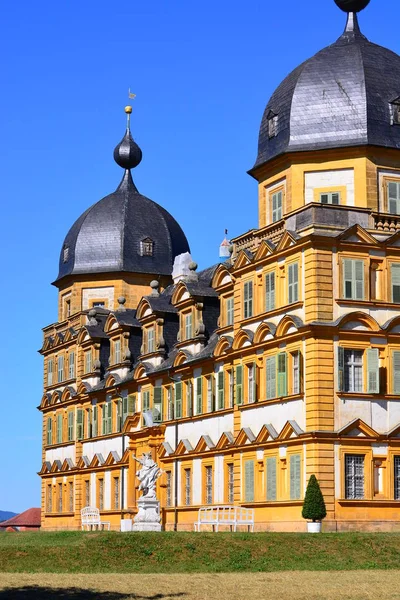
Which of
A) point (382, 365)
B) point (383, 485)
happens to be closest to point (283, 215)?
point (382, 365)

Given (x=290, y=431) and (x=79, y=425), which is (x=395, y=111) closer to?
(x=290, y=431)

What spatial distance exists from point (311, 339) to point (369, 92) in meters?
10.8

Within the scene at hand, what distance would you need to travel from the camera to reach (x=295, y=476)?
4922 cm

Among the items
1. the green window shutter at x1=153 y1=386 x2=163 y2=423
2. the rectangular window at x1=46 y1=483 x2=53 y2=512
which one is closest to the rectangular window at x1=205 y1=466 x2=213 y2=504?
the green window shutter at x1=153 y1=386 x2=163 y2=423

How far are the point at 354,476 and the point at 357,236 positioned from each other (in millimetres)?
8912

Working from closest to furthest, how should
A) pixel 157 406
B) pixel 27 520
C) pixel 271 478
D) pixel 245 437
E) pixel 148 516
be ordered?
pixel 271 478 → pixel 148 516 → pixel 245 437 → pixel 157 406 → pixel 27 520

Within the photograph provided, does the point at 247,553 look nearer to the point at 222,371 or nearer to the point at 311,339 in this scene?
the point at 311,339

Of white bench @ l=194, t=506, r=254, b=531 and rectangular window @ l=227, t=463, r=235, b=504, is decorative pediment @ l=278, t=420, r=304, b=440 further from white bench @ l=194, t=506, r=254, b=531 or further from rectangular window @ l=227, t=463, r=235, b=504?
rectangular window @ l=227, t=463, r=235, b=504

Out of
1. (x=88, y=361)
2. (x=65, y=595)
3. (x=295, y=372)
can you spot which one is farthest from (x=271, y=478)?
(x=88, y=361)

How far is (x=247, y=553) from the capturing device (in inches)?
1497

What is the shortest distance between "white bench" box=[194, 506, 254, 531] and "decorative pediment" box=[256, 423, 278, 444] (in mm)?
2827

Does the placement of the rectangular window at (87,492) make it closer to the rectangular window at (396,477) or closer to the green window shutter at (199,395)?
the green window shutter at (199,395)

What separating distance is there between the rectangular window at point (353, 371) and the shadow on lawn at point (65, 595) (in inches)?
809

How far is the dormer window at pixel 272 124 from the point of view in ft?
180
